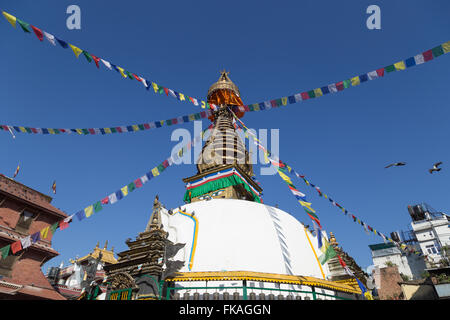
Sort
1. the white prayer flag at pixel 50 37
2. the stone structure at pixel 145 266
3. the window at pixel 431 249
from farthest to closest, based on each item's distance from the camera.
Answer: the window at pixel 431 249 < the stone structure at pixel 145 266 < the white prayer flag at pixel 50 37

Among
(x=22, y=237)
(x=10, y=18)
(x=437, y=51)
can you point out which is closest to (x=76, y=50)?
(x=10, y=18)

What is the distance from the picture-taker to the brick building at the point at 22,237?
562 inches

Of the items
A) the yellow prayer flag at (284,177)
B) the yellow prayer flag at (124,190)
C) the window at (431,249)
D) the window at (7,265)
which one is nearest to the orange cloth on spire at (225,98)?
the yellow prayer flag at (284,177)

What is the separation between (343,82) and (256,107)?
4.07 metres

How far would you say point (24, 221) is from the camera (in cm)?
1630

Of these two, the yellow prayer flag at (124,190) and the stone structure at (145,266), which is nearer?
the stone structure at (145,266)

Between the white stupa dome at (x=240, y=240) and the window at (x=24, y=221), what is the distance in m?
10.4

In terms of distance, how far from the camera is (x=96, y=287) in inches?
386

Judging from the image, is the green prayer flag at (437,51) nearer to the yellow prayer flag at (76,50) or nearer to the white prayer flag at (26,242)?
the yellow prayer flag at (76,50)

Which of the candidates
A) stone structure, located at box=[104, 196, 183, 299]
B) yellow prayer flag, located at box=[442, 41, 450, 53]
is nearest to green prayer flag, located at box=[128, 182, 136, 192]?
stone structure, located at box=[104, 196, 183, 299]

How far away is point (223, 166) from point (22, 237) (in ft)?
39.0

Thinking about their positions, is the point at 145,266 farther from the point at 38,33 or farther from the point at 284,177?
the point at 38,33

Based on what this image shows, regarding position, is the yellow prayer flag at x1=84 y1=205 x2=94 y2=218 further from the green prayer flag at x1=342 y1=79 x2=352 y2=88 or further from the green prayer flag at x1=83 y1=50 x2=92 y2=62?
the green prayer flag at x1=342 y1=79 x2=352 y2=88
